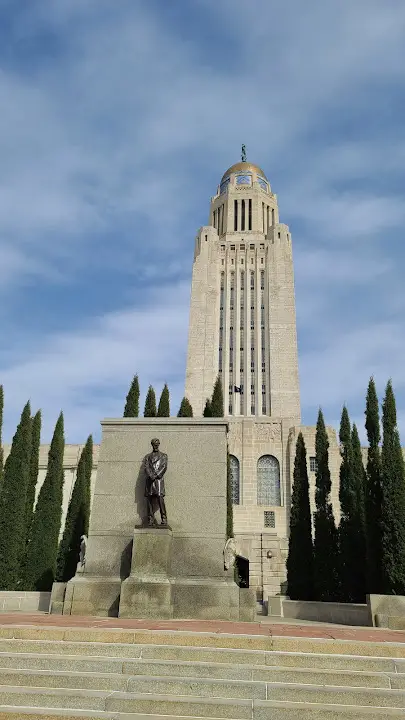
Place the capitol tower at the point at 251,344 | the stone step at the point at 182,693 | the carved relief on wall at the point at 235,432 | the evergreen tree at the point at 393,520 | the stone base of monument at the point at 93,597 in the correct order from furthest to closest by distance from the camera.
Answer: the carved relief on wall at the point at 235,432 → the capitol tower at the point at 251,344 → the evergreen tree at the point at 393,520 → the stone base of monument at the point at 93,597 → the stone step at the point at 182,693

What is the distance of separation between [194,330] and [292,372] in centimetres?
1019

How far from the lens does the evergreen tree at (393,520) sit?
49.2ft

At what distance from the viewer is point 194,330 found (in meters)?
51.0

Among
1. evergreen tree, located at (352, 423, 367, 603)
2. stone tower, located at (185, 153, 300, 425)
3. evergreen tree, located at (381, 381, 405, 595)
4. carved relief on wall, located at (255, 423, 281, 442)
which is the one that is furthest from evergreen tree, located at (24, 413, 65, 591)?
stone tower, located at (185, 153, 300, 425)

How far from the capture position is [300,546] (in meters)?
22.9

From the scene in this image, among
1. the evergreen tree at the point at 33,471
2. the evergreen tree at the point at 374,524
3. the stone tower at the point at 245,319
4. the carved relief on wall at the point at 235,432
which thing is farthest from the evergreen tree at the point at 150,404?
the stone tower at the point at 245,319

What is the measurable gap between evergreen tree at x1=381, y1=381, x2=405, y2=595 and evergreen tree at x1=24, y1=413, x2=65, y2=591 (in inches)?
493

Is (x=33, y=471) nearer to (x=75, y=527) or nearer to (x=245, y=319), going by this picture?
(x=75, y=527)

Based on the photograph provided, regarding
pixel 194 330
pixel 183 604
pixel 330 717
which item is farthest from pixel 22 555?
pixel 194 330

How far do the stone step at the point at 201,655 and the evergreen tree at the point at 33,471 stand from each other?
16.1m

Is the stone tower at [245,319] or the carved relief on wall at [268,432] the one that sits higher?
the stone tower at [245,319]

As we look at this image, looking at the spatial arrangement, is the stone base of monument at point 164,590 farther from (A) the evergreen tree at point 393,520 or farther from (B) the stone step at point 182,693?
(A) the evergreen tree at point 393,520

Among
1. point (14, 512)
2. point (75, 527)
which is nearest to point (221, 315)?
point (75, 527)

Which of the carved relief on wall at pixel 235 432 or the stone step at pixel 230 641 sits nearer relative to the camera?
the stone step at pixel 230 641
